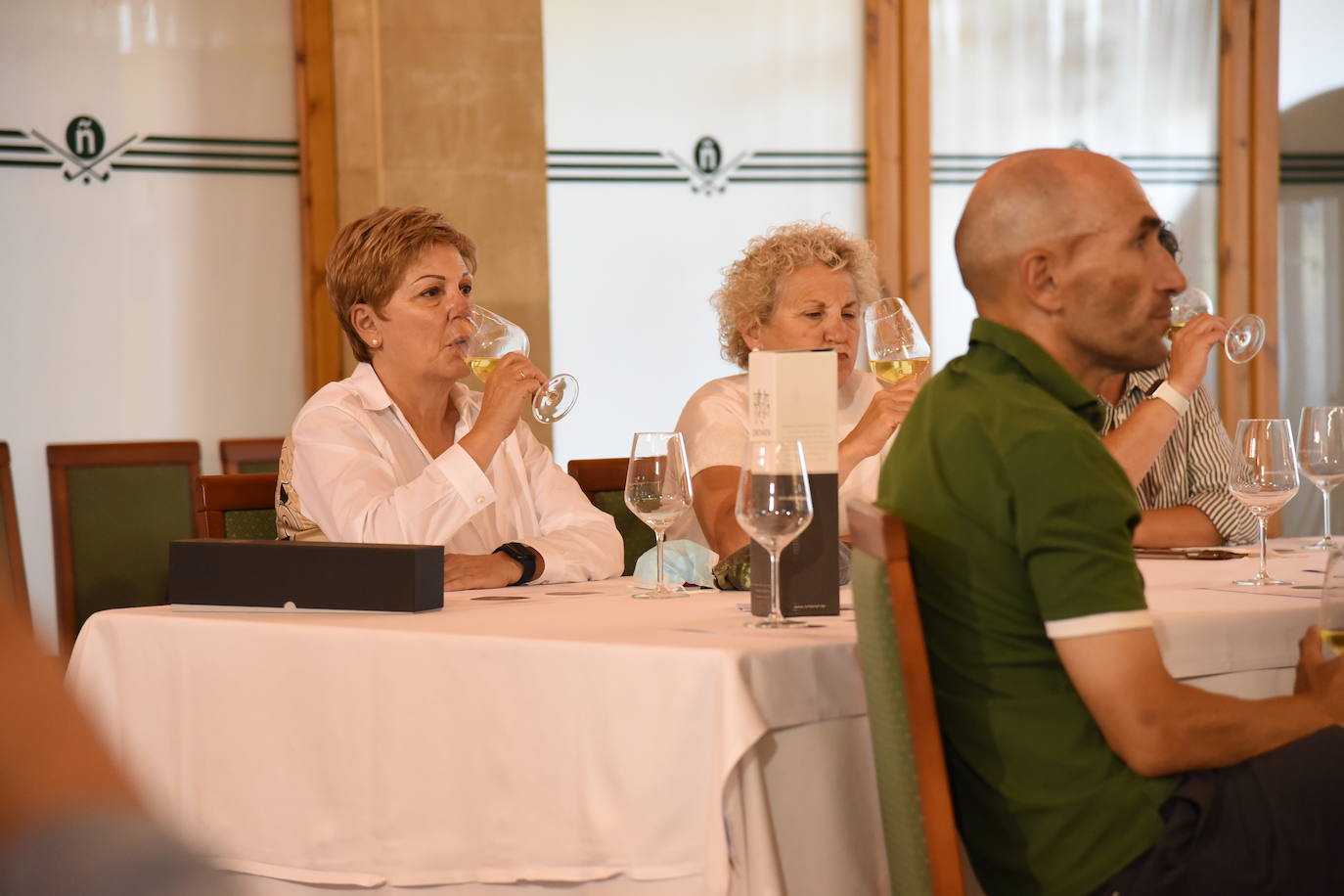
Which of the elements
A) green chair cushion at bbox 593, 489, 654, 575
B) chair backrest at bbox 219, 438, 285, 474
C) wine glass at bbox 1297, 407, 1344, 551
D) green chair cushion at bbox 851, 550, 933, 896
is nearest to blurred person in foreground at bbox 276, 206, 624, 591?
green chair cushion at bbox 593, 489, 654, 575

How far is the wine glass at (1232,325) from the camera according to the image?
2842mm

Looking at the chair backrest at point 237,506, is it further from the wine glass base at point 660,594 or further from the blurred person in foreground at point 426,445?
the wine glass base at point 660,594

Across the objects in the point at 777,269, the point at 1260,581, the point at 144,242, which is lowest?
the point at 1260,581

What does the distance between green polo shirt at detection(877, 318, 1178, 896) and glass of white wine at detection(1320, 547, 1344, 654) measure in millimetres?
359

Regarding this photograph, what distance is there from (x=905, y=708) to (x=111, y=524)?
3.09 m

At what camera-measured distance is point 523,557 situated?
2.64 meters

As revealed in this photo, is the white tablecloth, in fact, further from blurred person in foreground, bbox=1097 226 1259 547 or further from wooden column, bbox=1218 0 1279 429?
wooden column, bbox=1218 0 1279 429

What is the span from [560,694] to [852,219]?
4.18 meters

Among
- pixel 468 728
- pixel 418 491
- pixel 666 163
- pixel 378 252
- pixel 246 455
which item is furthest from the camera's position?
pixel 666 163

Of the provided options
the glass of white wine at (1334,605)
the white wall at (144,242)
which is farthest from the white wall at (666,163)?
the glass of white wine at (1334,605)

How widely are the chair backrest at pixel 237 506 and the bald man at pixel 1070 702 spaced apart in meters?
1.71

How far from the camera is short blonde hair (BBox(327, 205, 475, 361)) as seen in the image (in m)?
3.00

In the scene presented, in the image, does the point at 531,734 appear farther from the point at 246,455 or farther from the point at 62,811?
the point at 246,455

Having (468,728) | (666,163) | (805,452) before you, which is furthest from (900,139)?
(468,728)
